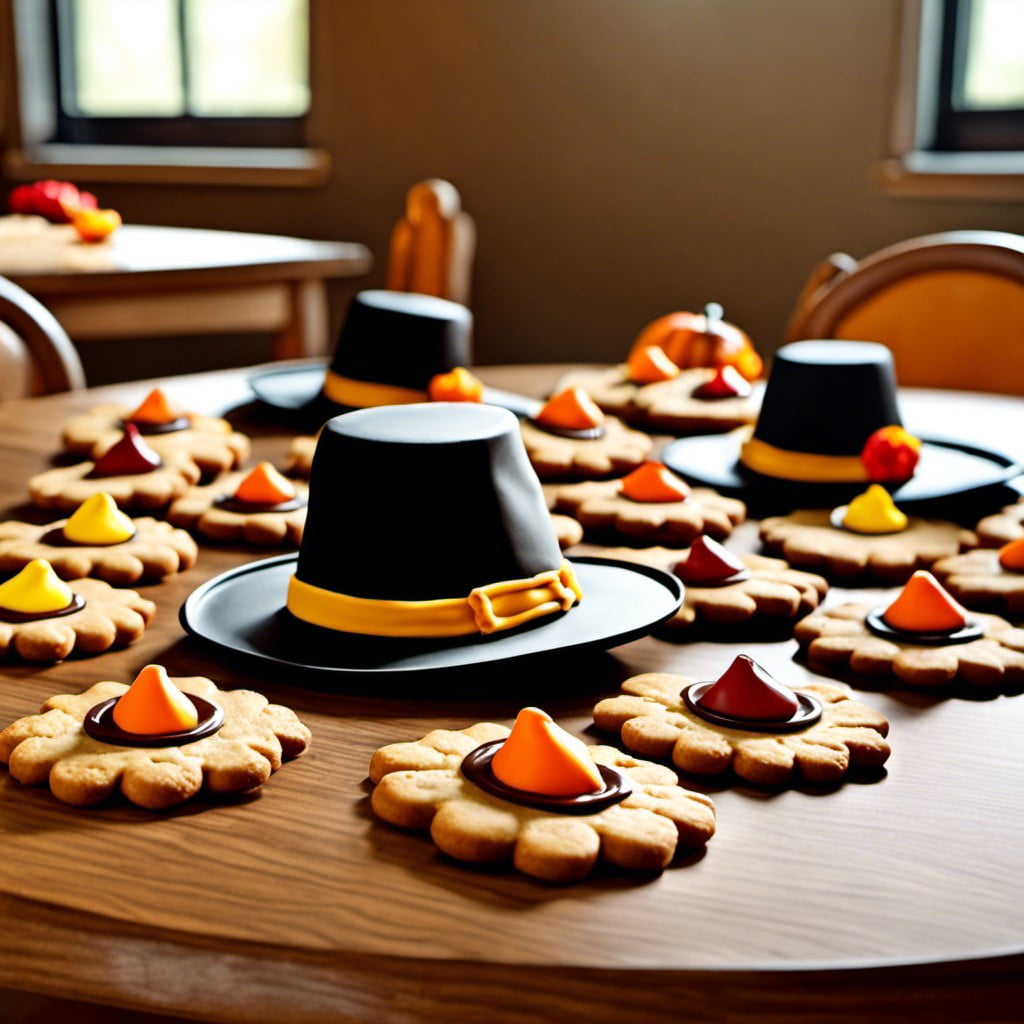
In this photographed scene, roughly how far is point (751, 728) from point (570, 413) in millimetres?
766

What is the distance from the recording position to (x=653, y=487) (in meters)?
1.18

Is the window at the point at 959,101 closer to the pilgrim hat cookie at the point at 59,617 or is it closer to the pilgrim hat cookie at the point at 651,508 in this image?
the pilgrim hat cookie at the point at 651,508

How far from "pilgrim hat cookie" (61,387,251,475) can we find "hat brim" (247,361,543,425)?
0.12 metres

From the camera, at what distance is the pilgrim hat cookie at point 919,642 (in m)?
0.82

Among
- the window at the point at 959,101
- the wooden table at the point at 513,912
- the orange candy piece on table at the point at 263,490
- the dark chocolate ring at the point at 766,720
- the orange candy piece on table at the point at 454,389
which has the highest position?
the window at the point at 959,101

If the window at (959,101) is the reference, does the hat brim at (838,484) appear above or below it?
below

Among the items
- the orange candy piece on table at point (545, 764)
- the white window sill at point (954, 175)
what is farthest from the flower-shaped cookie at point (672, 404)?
the white window sill at point (954, 175)

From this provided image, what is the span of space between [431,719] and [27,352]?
1361 millimetres

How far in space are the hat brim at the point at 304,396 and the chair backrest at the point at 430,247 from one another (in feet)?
3.46

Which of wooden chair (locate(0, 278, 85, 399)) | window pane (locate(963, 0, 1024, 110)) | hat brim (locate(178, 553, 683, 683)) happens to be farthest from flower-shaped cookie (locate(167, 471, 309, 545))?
window pane (locate(963, 0, 1024, 110))

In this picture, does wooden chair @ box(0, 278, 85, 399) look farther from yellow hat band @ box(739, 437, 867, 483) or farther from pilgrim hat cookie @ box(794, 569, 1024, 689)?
pilgrim hat cookie @ box(794, 569, 1024, 689)

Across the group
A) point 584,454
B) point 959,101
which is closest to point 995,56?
point 959,101

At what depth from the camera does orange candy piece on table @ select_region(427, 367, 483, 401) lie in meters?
1.40

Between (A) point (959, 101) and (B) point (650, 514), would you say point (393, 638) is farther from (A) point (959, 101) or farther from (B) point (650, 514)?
(A) point (959, 101)
